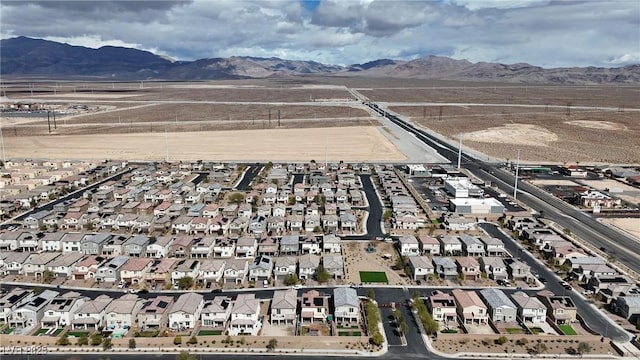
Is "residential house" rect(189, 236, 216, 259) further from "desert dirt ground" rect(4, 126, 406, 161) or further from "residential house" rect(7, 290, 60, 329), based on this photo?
"desert dirt ground" rect(4, 126, 406, 161)

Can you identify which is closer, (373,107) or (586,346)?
(586,346)

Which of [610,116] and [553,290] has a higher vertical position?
[610,116]

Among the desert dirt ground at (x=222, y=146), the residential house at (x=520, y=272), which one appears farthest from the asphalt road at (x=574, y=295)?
the desert dirt ground at (x=222, y=146)

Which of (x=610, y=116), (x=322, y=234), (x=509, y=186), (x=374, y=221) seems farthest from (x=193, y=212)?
(x=610, y=116)

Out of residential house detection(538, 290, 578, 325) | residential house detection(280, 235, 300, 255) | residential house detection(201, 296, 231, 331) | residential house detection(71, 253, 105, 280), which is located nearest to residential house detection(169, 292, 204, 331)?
residential house detection(201, 296, 231, 331)

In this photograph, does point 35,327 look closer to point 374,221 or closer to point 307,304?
point 307,304

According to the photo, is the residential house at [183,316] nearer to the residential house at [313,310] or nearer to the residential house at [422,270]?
the residential house at [313,310]

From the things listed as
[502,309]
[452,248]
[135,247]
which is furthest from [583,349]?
[135,247]
